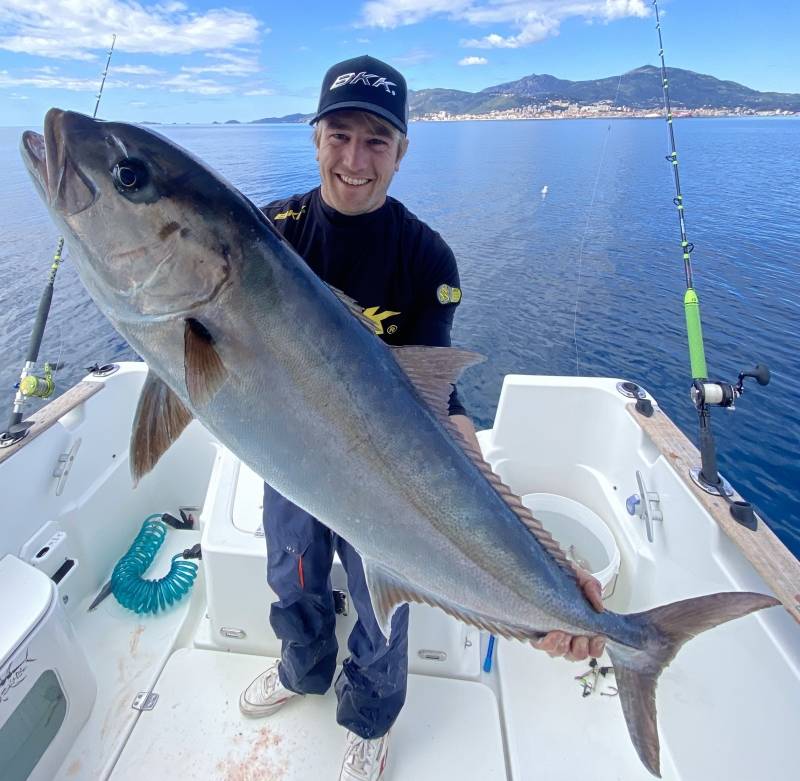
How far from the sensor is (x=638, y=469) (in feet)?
12.3

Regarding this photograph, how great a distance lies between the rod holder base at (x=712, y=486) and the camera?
112 inches

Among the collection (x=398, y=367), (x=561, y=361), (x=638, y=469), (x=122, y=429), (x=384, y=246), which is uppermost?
(x=384, y=246)

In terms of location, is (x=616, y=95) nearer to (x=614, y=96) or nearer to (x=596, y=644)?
(x=614, y=96)

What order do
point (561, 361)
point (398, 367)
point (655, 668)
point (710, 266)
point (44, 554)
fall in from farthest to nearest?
point (710, 266)
point (561, 361)
point (44, 554)
point (655, 668)
point (398, 367)

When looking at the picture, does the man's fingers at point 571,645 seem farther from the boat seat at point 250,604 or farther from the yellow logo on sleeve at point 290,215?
the yellow logo on sleeve at point 290,215

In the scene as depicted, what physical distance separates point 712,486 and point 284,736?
2839 millimetres

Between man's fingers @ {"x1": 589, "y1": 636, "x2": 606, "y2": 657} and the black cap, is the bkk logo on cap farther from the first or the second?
man's fingers @ {"x1": 589, "y1": 636, "x2": 606, "y2": 657}

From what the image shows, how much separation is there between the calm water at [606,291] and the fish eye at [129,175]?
7.39 meters

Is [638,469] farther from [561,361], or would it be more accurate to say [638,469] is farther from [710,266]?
[710,266]

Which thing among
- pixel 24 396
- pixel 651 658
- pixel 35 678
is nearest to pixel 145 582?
pixel 35 678

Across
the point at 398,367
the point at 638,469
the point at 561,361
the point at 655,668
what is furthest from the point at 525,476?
the point at 561,361

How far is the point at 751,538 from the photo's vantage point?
96.3 inches

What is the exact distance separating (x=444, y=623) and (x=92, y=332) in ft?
34.4

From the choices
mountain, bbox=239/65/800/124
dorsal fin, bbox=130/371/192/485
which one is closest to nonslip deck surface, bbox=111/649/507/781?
dorsal fin, bbox=130/371/192/485
